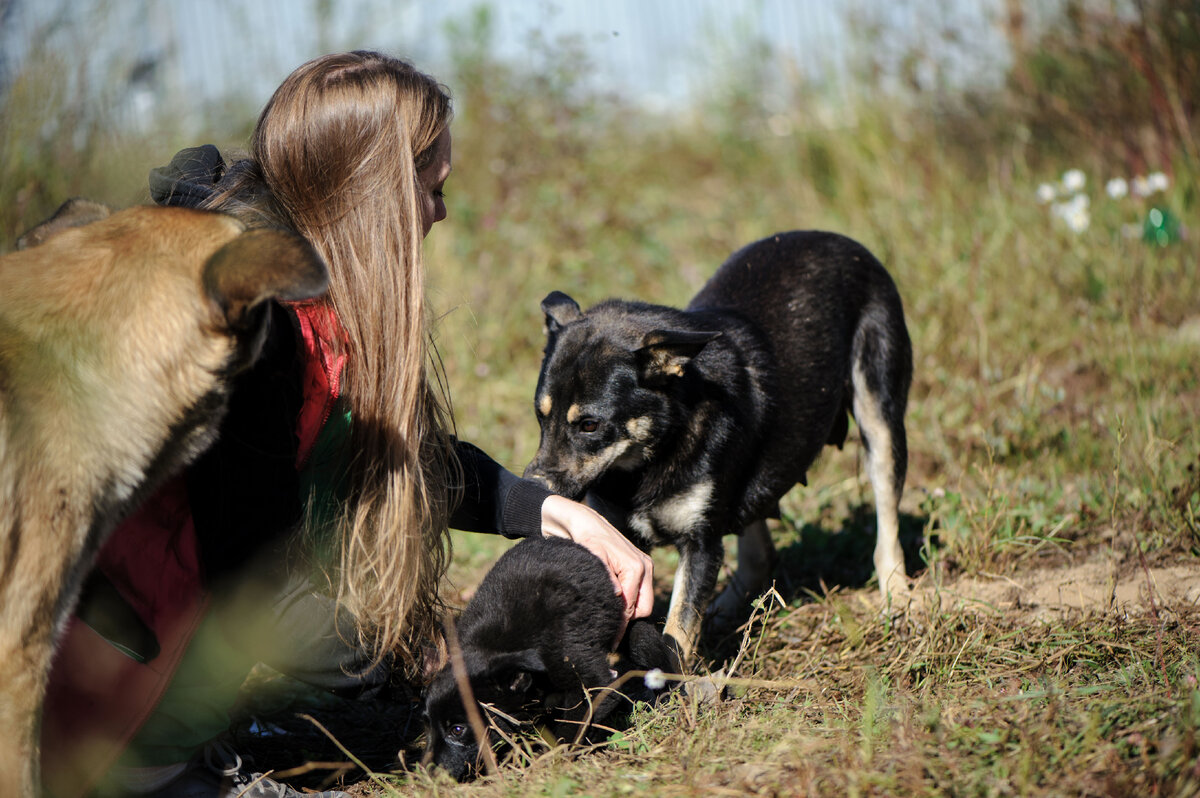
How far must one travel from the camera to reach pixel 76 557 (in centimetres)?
182

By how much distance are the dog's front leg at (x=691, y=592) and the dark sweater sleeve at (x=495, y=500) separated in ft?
1.95

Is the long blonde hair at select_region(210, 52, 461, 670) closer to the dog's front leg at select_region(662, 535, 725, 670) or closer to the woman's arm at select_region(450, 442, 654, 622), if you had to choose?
the woman's arm at select_region(450, 442, 654, 622)

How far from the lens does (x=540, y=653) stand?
2.86 meters

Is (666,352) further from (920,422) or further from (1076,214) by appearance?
(1076,214)

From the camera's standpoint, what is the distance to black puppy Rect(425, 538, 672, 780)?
2793mm

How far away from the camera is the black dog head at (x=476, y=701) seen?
109 inches

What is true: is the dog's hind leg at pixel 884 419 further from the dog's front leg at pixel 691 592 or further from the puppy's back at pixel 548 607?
the puppy's back at pixel 548 607

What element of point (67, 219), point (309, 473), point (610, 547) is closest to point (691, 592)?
point (610, 547)

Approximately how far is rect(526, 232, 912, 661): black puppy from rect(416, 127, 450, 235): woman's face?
34.9 inches

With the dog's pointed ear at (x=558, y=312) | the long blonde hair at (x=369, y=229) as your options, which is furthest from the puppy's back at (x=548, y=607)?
the dog's pointed ear at (x=558, y=312)

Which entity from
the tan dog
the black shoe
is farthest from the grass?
the tan dog

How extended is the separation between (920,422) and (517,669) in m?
3.13

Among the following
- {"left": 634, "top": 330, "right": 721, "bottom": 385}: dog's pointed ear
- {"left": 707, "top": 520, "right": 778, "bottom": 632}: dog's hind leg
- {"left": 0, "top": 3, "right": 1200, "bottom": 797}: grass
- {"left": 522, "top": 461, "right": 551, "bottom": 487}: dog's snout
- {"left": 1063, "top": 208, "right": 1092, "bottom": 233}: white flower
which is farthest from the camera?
{"left": 1063, "top": 208, "right": 1092, "bottom": 233}: white flower

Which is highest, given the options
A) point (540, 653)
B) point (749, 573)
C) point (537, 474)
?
point (537, 474)
